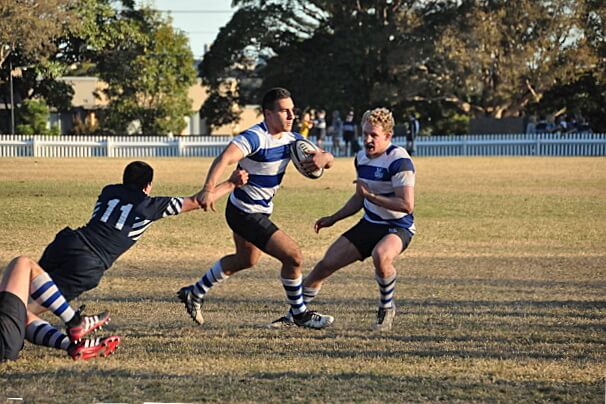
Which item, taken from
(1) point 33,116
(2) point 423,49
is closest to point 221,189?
(2) point 423,49

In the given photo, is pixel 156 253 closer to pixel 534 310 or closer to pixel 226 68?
pixel 534 310

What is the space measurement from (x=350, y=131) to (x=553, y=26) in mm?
14713

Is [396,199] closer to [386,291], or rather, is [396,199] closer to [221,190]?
[386,291]

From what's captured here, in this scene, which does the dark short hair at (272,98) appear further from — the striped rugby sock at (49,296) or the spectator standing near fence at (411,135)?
the spectator standing near fence at (411,135)

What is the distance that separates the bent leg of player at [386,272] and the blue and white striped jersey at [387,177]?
0.60ft

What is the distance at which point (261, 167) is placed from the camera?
8922 mm

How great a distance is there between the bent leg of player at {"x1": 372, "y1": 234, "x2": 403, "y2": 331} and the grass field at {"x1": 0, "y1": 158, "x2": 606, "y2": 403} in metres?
0.22

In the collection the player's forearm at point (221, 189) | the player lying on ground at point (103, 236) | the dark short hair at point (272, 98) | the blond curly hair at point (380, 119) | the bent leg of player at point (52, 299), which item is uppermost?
the dark short hair at point (272, 98)

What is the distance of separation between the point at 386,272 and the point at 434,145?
1520 inches

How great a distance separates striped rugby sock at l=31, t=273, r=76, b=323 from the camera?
757cm

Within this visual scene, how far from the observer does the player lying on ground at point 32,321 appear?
7.24 m

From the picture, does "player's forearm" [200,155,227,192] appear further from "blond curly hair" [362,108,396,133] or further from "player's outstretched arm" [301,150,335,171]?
"blond curly hair" [362,108,396,133]

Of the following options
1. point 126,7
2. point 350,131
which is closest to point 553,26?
point 350,131

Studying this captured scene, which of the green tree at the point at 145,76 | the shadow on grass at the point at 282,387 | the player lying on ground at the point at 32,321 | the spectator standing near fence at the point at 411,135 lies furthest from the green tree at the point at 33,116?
the shadow on grass at the point at 282,387
